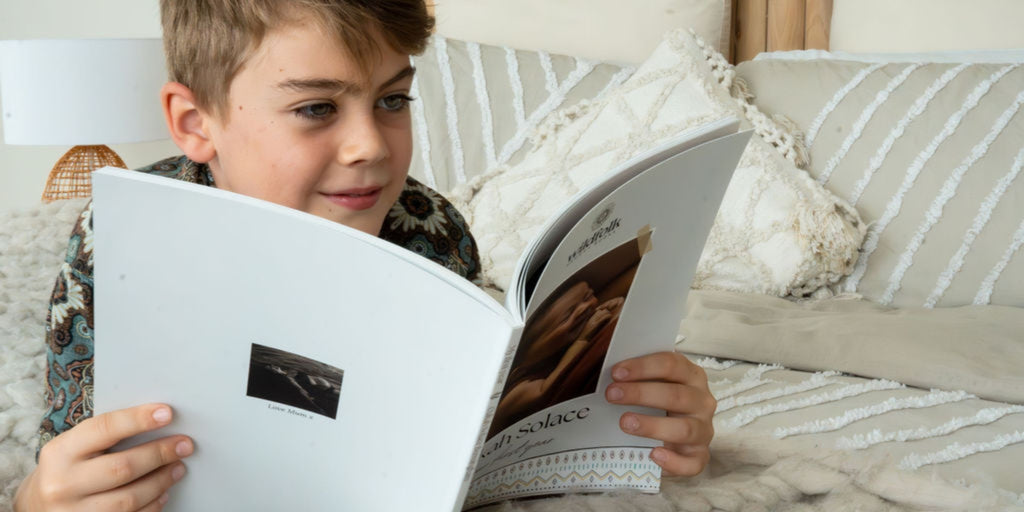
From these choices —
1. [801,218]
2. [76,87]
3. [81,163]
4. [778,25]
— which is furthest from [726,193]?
[81,163]

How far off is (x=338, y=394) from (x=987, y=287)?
1.15 meters

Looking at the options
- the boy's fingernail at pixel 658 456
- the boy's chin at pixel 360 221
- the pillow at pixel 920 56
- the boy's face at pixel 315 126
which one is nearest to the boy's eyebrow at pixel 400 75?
the boy's face at pixel 315 126

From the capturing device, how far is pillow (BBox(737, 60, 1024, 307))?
4.55ft

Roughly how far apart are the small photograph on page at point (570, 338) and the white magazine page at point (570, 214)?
33 mm

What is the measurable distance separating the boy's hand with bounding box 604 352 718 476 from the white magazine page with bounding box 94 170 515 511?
235 mm

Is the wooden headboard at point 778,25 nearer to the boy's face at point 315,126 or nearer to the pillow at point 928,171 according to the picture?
the pillow at point 928,171

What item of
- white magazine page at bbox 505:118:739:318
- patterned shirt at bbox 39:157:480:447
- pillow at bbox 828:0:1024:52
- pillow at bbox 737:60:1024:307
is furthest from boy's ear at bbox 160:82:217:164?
pillow at bbox 828:0:1024:52

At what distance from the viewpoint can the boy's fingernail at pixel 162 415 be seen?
578mm

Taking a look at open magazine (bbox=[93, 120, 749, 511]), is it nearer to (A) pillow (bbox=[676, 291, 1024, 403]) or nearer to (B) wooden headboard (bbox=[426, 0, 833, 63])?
(A) pillow (bbox=[676, 291, 1024, 403])

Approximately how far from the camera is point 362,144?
2.56 ft

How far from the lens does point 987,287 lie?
137 cm

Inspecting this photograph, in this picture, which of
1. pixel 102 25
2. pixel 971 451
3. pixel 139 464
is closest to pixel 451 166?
pixel 971 451

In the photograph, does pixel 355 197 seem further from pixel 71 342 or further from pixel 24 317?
pixel 24 317

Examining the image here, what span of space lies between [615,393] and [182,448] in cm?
31
